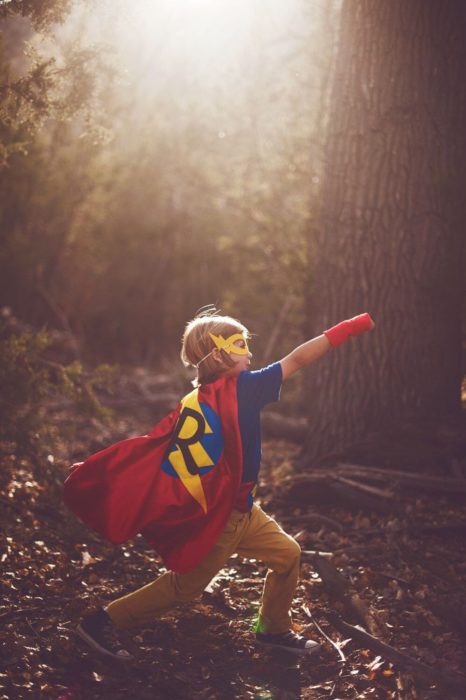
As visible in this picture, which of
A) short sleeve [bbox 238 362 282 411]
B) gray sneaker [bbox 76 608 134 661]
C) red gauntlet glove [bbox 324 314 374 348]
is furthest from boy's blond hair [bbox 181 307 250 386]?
gray sneaker [bbox 76 608 134 661]

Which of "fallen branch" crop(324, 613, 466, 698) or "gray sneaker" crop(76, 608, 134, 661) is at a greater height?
"gray sneaker" crop(76, 608, 134, 661)

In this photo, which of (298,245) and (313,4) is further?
(298,245)

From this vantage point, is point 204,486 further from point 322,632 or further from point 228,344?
point 322,632

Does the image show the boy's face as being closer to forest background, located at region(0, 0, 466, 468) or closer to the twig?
the twig

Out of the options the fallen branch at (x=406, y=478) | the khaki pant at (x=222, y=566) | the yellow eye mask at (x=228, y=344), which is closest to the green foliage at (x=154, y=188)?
the yellow eye mask at (x=228, y=344)

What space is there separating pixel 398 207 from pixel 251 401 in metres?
2.90

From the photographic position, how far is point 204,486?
3.50 metres

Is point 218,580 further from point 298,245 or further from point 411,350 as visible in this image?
point 298,245

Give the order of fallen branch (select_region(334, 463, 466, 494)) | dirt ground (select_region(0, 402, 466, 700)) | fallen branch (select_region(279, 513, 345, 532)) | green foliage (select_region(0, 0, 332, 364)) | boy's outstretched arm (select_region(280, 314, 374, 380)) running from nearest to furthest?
dirt ground (select_region(0, 402, 466, 700)) < boy's outstretched arm (select_region(280, 314, 374, 380)) < fallen branch (select_region(334, 463, 466, 494)) < fallen branch (select_region(279, 513, 345, 532)) < green foliage (select_region(0, 0, 332, 364))

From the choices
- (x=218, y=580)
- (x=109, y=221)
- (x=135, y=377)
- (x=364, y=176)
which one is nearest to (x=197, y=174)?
(x=109, y=221)

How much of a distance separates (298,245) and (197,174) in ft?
18.3

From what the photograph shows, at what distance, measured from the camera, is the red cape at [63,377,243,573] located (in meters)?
3.50

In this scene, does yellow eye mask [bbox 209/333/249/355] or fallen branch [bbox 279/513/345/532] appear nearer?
yellow eye mask [bbox 209/333/249/355]

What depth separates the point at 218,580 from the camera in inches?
182
